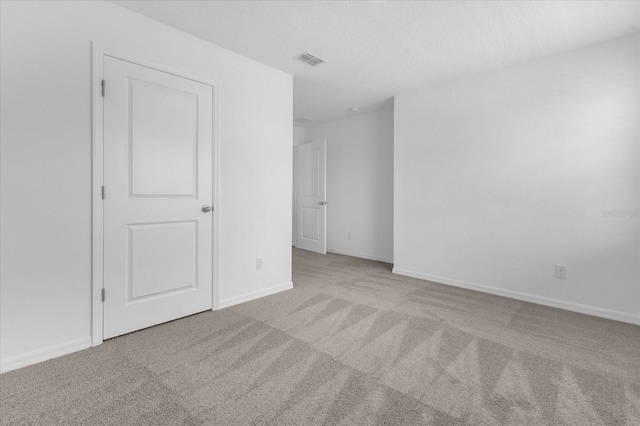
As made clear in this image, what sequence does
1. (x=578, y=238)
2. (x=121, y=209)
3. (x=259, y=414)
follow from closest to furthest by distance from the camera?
(x=259, y=414) < (x=121, y=209) < (x=578, y=238)

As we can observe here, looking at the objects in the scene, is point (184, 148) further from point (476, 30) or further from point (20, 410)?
point (476, 30)

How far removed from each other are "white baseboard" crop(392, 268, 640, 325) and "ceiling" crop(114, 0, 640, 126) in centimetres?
238

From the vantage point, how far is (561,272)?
2984mm

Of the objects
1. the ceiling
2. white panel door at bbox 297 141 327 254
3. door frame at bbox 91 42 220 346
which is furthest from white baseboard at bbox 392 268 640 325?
door frame at bbox 91 42 220 346

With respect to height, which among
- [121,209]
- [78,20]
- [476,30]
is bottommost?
[121,209]

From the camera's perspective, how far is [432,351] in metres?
2.08

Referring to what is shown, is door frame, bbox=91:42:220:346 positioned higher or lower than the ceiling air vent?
lower

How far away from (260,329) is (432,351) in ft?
4.14

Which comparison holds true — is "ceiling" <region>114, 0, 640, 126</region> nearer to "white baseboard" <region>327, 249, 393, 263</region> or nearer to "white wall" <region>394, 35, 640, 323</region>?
"white wall" <region>394, 35, 640, 323</region>

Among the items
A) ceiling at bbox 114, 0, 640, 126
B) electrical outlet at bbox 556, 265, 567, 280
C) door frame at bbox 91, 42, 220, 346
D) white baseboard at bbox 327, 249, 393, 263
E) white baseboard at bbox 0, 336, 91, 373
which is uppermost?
ceiling at bbox 114, 0, 640, 126

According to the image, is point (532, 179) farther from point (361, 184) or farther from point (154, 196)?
point (154, 196)

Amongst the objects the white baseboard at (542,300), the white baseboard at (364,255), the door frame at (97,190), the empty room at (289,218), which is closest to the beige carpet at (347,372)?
the empty room at (289,218)

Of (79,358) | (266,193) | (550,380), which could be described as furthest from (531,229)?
(79,358)

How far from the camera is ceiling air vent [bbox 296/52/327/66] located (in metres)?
3.00
